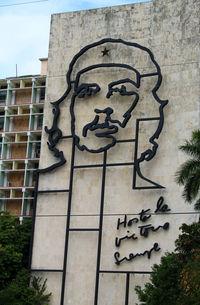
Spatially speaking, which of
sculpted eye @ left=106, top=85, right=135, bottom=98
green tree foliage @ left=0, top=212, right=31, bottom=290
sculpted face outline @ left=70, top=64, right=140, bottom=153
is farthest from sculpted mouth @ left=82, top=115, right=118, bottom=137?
green tree foliage @ left=0, top=212, right=31, bottom=290

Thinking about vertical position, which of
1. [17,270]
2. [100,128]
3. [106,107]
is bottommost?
[17,270]

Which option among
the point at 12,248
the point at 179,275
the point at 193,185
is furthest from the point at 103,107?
the point at 179,275

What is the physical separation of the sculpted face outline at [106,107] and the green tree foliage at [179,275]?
10.2m

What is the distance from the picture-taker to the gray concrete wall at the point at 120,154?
3412cm

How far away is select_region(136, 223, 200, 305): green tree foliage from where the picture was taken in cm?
2442

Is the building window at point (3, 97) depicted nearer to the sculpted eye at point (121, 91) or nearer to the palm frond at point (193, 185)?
the sculpted eye at point (121, 91)

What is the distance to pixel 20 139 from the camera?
55844 mm

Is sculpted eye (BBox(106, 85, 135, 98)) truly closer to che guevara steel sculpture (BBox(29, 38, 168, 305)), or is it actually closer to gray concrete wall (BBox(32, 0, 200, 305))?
che guevara steel sculpture (BBox(29, 38, 168, 305))

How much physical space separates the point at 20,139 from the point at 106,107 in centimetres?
2009

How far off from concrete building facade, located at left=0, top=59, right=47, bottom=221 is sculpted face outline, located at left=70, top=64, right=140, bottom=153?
15975mm

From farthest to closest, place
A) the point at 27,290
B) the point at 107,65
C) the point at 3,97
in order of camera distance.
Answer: the point at 3,97
the point at 107,65
the point at 27,290

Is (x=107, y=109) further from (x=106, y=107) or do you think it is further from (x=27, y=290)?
(x=27, y=290)

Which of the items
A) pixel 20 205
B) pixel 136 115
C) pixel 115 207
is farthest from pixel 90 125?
pixel 20 205

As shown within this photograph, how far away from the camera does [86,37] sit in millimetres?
39562
